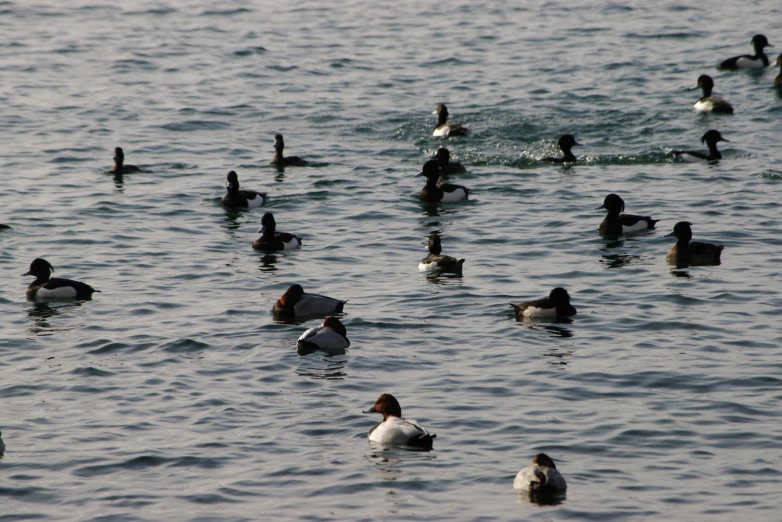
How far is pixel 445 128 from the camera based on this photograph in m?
31.4

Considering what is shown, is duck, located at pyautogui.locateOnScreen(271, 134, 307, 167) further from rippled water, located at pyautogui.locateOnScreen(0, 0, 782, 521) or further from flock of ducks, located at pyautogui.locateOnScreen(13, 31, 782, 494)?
rippled water, located at pyautogui.locateOnScreen(0, 0, 782, 521)

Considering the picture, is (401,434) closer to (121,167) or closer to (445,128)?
(121,167)

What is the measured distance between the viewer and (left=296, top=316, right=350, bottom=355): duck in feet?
54.2

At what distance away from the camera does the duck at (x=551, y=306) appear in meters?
17.9

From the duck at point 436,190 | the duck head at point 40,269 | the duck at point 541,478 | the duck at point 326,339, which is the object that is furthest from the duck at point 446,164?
the duck at point 541,478

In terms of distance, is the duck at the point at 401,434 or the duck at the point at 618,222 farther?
the duck at the point at 618,222

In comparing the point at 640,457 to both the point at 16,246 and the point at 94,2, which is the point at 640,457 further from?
the point at 94,2

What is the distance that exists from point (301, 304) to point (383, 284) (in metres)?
2.58

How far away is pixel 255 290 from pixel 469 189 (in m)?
8.59

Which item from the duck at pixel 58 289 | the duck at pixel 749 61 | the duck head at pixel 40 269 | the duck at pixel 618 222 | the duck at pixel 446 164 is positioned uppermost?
the duck at pixel 749 61

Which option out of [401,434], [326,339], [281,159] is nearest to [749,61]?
[281,159]

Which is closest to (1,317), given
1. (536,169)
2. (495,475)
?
(495,475)

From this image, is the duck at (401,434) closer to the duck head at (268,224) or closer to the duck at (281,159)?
the duck head at (268,224)

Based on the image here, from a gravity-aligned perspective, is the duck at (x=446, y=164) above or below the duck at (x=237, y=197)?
above
